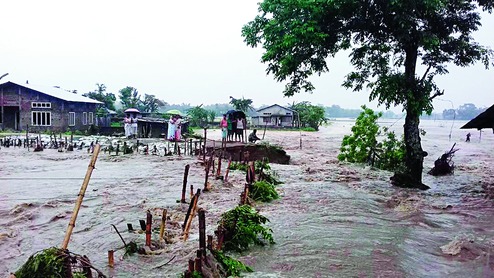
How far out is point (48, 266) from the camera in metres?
3.68

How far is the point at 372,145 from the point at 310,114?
3543cm

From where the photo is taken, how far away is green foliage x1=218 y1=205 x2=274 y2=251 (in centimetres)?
641

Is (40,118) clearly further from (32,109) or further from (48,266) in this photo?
(48,266)

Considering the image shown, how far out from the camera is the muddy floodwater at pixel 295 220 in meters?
6.07

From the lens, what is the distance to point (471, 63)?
12.7 m

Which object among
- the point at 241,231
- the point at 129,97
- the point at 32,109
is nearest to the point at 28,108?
the point at 32,109

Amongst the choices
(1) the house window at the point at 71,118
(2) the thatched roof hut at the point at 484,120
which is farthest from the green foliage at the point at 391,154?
(1) the house window at the point at 71,118

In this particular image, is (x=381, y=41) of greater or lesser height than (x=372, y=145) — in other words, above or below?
above

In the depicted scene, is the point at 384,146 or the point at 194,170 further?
the point at 384,146

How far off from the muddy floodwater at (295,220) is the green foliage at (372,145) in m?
1.46

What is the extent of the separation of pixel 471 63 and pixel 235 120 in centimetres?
1555

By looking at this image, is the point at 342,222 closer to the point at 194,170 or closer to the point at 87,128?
the point at 194,170

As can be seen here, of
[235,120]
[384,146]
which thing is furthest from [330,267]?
[235,120]

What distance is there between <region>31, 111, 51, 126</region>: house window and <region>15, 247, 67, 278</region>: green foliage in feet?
110
